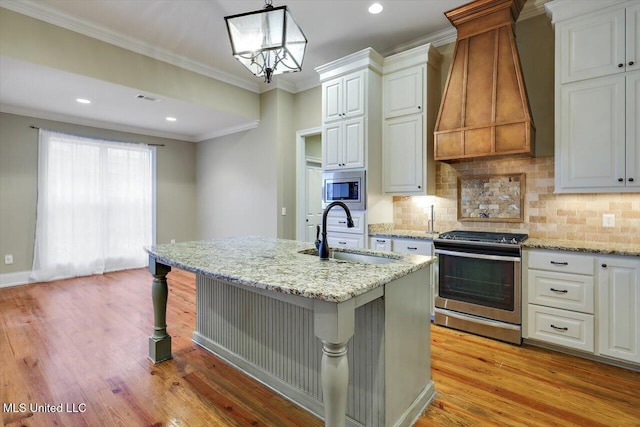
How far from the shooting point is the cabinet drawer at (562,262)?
244 cm

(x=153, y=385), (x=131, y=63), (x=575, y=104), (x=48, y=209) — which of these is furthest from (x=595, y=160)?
(x=48, y=209)

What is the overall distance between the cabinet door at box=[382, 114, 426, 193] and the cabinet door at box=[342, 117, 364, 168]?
31 centimetres

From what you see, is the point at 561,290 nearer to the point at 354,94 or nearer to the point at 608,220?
the point at 608,220

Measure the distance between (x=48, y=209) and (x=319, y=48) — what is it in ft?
15.5

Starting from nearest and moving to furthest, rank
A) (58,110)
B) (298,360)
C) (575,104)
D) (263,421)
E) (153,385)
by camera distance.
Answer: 1. (263,421)
2. (298,360)
3. (153,385)
4. (575,104)
5. (58,110)

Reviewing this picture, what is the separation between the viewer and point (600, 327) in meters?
2.40

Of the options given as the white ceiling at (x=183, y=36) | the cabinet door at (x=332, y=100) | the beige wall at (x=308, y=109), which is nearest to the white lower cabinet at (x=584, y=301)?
the white ceiling at (x=183, y=36)

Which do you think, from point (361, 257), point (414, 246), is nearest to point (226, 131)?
point (414, 246)

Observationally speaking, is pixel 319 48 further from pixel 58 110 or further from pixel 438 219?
pixel 58 110

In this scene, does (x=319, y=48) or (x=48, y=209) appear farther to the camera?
(x=48, y=209)

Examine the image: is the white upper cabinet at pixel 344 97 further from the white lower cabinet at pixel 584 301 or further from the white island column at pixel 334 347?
the white island column at pixel 334 347

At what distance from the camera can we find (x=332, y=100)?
3.93 metres

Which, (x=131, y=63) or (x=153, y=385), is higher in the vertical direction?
(x=131, y=63)

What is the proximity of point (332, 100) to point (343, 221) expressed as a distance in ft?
4.91
